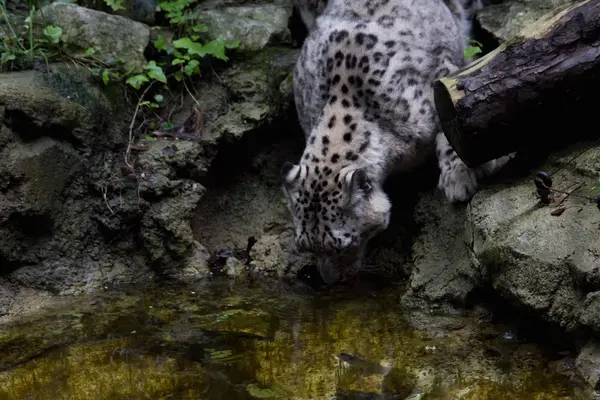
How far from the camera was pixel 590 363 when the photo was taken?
4.29 m

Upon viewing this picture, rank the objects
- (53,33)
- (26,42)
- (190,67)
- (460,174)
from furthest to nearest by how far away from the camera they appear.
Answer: (190,67)
(26,42)
(53,33)
(460,174)

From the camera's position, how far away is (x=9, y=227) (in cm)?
612

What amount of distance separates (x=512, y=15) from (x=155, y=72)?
10.6 feet

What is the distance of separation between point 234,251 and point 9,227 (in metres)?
1.91

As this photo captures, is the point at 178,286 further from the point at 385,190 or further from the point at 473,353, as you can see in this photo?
the point at 473,353

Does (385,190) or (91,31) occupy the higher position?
(91,31)

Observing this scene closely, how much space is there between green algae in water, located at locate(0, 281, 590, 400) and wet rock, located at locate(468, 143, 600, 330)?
34 cm

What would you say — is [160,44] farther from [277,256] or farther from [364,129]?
[364,129]

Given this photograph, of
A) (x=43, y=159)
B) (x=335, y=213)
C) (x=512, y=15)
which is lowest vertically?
(x=335, y=213)

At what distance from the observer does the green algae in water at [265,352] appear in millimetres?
4383

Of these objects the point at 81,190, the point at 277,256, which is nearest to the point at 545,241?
the point at 277,256

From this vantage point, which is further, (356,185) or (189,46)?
(189,46)

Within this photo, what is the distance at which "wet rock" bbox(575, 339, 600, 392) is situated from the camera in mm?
4191

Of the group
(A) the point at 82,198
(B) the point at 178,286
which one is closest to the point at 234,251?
(B) the point at 178,286
